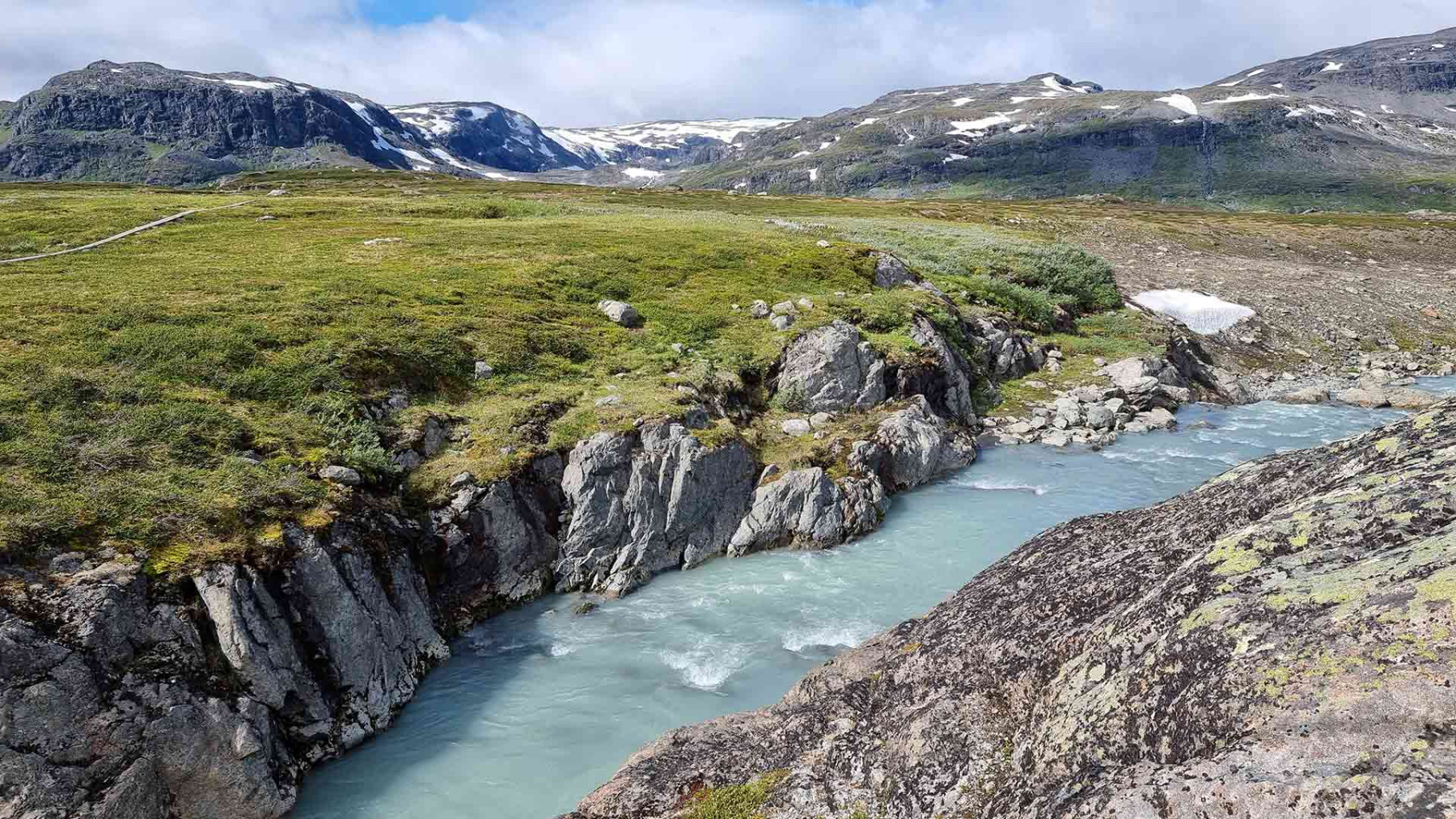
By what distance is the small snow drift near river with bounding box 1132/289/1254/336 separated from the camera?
51.8m

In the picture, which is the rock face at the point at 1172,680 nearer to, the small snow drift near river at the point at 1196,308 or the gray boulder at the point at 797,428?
the gray boulder at the point at 797,428

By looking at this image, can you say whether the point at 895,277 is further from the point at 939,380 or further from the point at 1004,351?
the point at 939,380

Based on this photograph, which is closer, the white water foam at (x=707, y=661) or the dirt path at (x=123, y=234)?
the white water foam at (x=707, y=661)

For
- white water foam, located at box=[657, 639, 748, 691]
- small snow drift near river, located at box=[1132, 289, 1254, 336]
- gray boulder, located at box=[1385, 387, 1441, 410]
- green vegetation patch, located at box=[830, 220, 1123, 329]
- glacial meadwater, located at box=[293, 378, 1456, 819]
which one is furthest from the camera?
small snow drift near river, located at box=[1132, 289, 1254, 336]

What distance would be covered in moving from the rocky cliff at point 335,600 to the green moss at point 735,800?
780cm

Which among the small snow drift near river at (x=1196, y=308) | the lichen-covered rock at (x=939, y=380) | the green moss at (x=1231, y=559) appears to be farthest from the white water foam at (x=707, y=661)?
the small snow drift near river at (x=1196, y=308)

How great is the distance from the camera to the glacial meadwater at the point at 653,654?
13.4 metres

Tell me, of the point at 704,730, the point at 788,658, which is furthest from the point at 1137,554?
the point at 788,658

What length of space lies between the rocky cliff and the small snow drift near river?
34870 mm

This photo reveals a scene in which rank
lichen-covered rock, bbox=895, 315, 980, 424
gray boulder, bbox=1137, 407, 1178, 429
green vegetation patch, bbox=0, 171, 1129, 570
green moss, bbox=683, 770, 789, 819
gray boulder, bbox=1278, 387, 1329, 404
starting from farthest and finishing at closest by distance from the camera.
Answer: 1. gray boulder, bbox=1278, 387, 1329, 404
2. gray boulder, bbox=1137, 407, 1178, 429
3. lichen-covered rock, bbox=895, 315, 980, 424
4. green vegetation patch, bbox=0, 171, 1129, 570
5. green moss, bbox=683, 770, 789, 819

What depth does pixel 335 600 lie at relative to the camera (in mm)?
14977

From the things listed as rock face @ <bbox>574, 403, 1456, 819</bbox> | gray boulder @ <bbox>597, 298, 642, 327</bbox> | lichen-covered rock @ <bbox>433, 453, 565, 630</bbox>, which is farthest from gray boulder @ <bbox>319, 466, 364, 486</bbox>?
gray boulder @ <bbox>597, 298, 642, 327</bbox>

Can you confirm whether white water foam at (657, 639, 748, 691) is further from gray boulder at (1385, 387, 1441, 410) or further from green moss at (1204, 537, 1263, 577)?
gray boulder at (1385, 387, 1441, 410)

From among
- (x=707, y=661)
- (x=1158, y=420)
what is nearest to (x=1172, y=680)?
(x=707, y=661)
